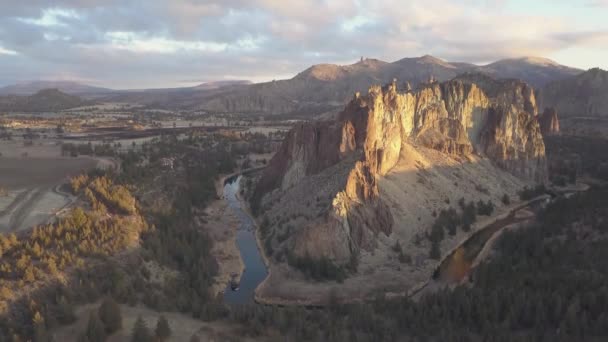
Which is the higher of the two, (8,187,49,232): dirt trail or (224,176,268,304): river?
(8,187,49,232): dirt trail

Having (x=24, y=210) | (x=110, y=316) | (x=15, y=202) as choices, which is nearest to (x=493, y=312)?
(x=110, y=316)

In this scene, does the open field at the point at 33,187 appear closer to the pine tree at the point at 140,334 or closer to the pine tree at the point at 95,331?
the pine tree at the point at 95,331

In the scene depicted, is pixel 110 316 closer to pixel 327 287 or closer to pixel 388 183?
pixel 327 287

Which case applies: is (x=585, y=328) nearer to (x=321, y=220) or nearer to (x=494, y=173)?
(x=321, y=220)

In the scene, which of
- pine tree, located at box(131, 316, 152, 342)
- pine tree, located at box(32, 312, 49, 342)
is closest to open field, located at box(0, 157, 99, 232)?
pine tree, located at box(32, 312, 49, 342)

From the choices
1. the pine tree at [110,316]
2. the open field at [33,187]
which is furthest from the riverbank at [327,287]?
the open field at [33,187]

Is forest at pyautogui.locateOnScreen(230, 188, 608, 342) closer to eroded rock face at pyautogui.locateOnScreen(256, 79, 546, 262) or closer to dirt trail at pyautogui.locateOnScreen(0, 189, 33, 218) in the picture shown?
eroded rock face at pyautogui.locateOnScreen(256, 79, 546, 262)
